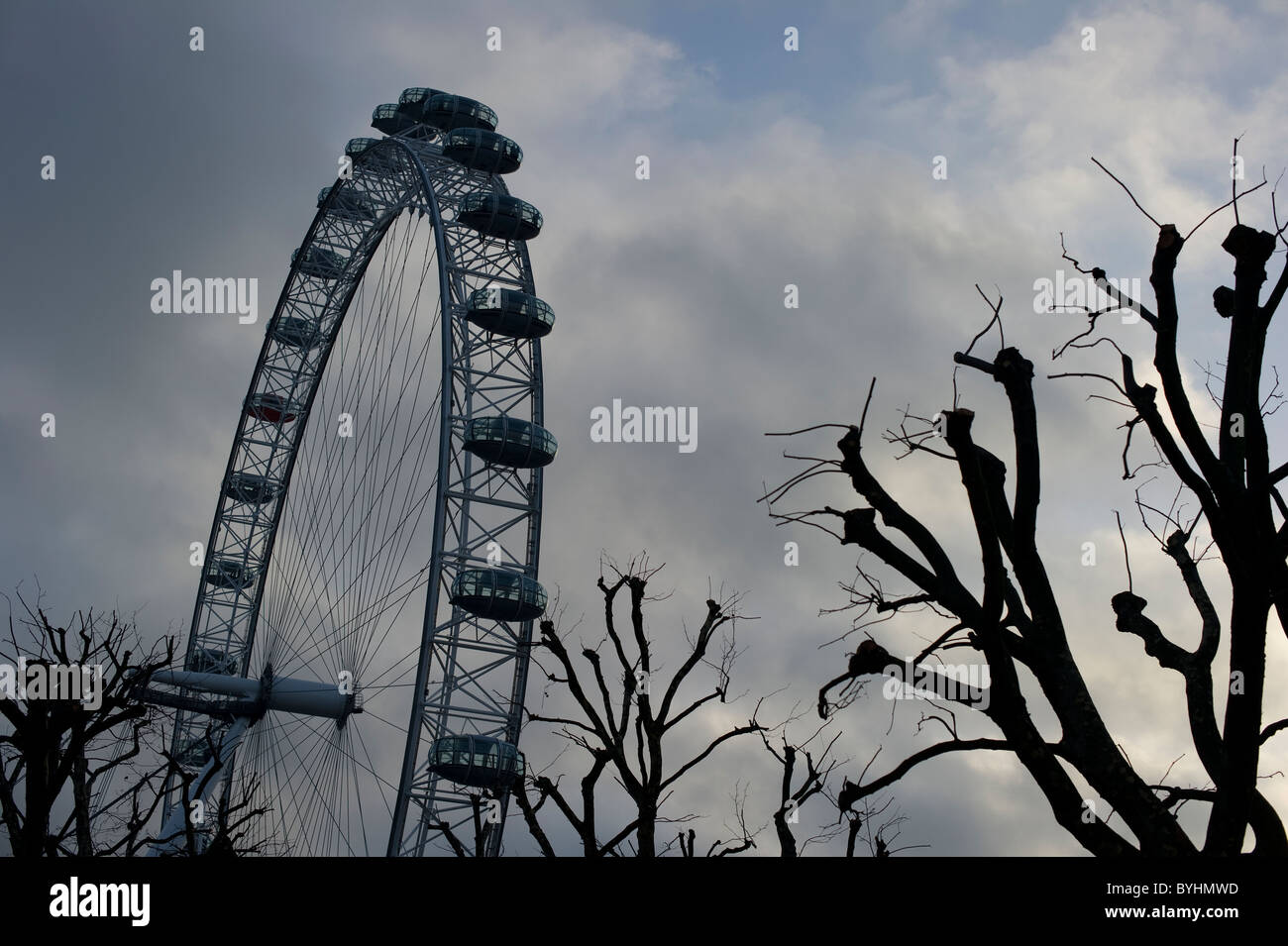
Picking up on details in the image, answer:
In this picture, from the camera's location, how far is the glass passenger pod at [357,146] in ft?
146

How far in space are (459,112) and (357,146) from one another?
4.92 meters

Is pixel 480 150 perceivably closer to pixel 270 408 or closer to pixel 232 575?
pixel 270 408

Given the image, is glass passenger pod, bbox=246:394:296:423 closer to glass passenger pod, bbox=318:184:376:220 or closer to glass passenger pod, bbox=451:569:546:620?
glass passenger pod, bbox=318:184:376:220

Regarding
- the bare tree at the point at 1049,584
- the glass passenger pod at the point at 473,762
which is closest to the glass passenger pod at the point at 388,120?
the glass passenger pod at the point at 473,762

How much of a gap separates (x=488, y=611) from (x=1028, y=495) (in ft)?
91.6

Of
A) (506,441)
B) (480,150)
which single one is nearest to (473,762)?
(506,441)

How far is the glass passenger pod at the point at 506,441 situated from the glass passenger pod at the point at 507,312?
11.7 feet

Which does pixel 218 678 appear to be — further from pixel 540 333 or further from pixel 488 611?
pixel 540 333

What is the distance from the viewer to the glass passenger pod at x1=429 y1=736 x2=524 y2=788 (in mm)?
30562

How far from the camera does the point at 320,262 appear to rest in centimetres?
4891

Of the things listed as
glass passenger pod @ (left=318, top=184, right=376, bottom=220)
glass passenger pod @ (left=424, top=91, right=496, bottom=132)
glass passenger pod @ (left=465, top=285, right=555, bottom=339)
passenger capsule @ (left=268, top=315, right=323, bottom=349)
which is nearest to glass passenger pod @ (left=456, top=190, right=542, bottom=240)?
glass passenger pod @ (left=465, top=285, right=555, bottom=339)

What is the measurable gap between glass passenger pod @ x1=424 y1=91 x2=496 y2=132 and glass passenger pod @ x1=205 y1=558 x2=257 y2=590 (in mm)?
20751
